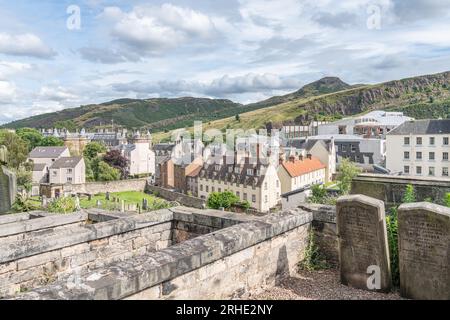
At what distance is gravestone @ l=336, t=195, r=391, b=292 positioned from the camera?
5.85 m

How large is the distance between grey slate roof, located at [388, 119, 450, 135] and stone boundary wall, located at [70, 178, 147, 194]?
139ft

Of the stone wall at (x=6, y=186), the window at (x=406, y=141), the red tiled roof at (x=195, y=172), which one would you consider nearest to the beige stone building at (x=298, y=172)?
the window at (x=406, y=141)

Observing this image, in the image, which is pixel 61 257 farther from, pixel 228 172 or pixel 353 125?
pixel 353 125

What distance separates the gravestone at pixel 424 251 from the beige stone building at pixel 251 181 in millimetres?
42014

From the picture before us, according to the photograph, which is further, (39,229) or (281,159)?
(281,159)

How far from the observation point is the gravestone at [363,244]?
19.2 feet

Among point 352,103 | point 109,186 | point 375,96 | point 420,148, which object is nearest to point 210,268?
point 420,148

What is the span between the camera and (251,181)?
4978 centimetres

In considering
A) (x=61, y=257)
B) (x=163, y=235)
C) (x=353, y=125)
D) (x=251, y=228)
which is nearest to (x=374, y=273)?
(x=251, y=228)

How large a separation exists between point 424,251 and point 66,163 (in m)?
71.5

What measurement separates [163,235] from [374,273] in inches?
176

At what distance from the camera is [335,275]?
6.81 meters

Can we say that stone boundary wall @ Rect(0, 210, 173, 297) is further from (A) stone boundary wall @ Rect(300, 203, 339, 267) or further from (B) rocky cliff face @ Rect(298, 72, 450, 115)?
(B) rocky cliff face @ Rect(298, 72, 450, 115)

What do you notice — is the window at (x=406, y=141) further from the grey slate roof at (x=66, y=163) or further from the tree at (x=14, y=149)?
the tree at (x=14, y=149)
